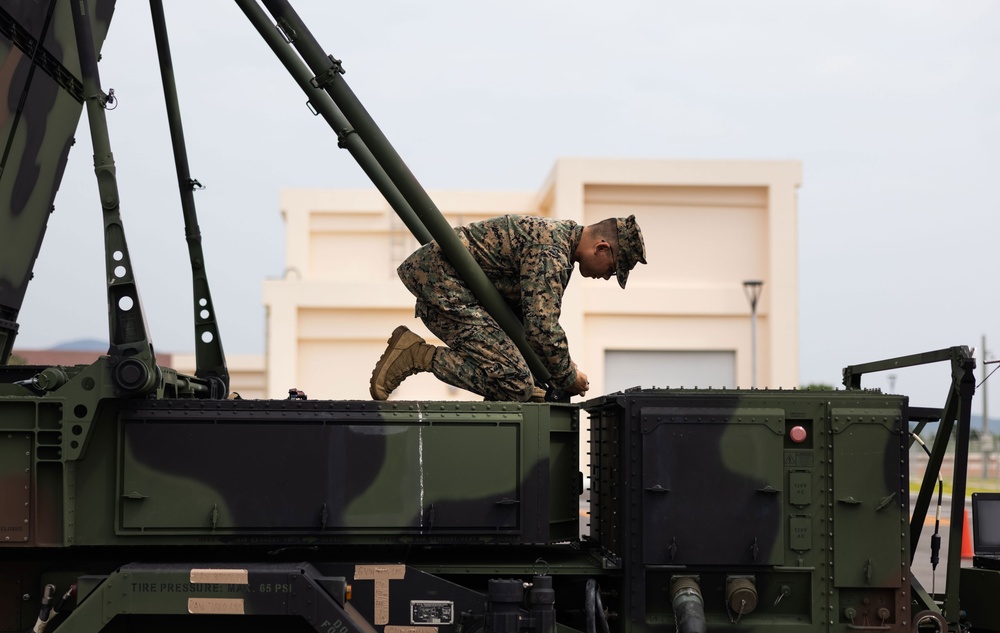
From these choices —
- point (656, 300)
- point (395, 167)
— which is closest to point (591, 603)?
Answer: point (395, 167)

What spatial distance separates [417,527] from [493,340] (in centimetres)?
127

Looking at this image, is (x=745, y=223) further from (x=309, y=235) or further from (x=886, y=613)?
(x=886, y=613)

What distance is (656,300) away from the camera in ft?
101

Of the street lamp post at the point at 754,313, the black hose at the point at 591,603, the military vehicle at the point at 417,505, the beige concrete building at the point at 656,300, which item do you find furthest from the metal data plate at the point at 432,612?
the beige concrete building at the point at 656,300

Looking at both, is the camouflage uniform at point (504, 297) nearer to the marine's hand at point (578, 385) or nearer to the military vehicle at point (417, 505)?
the marine's hand at point (578, 385)

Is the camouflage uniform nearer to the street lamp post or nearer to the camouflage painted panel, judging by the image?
the camouflage painted panel

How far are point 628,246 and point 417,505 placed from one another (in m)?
2.08

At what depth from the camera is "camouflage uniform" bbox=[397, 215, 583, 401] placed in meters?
6.23

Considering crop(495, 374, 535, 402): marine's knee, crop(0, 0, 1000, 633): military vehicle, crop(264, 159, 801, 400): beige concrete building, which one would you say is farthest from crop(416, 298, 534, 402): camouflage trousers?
crop(264, 159, 801, 400): beige concrete building

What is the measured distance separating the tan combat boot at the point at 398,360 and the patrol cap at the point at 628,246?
1.23 metres

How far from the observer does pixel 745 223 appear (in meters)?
31.7

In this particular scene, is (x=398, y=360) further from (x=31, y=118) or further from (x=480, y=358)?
(x=31, y=118)

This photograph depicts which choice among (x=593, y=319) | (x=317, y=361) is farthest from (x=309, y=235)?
(x=593, y=319)

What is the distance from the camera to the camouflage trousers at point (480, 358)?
20.6ft
